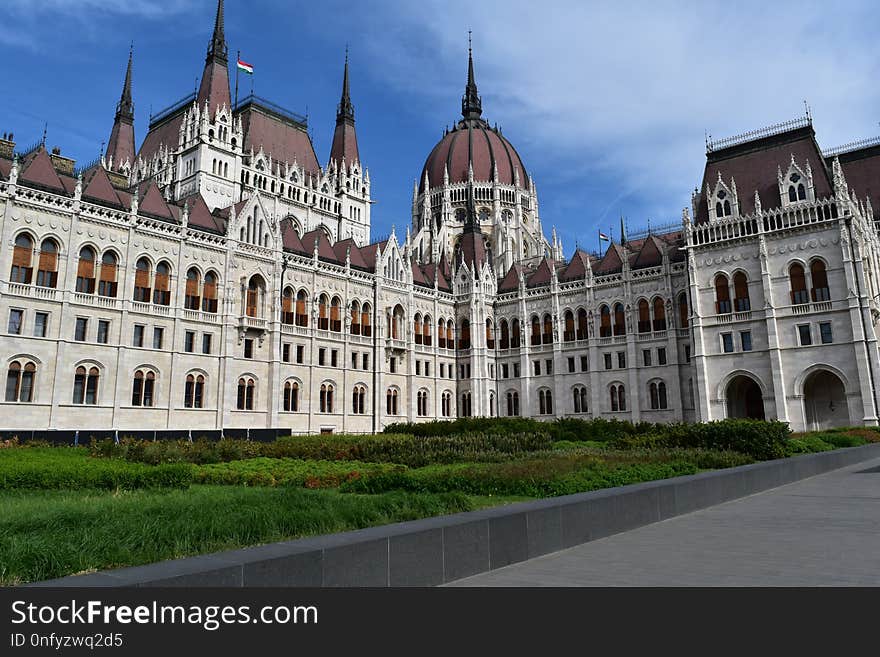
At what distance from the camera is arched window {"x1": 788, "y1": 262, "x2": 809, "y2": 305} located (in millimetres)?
48344

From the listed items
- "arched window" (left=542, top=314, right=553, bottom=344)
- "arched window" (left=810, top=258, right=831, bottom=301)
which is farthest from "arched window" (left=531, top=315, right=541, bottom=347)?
"arched window" (left=810, top=258, right=831, bottom=301)

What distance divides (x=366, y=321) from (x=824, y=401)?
3749cm

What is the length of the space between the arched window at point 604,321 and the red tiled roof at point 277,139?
35368 mm

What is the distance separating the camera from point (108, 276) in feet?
136

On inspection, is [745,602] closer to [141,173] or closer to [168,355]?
[168,355]

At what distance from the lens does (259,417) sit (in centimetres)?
4775

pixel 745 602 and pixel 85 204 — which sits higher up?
pixel 85 204

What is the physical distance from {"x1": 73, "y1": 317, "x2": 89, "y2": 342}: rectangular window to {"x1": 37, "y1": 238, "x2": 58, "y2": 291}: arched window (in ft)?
8.40

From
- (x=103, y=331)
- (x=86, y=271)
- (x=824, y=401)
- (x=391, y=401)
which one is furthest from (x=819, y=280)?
(x=86, y=271)

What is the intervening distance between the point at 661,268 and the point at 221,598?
2213 inches

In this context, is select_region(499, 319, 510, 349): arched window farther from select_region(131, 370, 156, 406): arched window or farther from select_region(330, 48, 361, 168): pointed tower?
select_region(131, 370, 156, 406): arched window

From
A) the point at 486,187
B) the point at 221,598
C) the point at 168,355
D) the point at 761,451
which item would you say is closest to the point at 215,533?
the point at 221,598

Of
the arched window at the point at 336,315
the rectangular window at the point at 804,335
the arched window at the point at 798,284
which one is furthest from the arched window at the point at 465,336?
the rectangular window at the point at 804,335

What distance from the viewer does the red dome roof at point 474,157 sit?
91.4 meters
